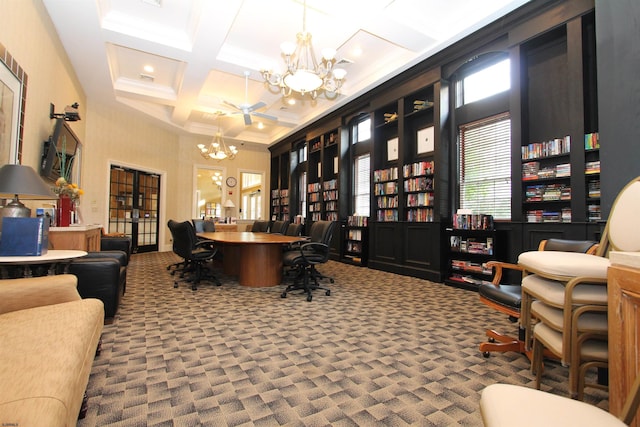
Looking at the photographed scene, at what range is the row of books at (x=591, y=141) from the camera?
334 centimetres

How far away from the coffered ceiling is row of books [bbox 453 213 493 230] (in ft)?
8.77

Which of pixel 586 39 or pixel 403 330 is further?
pixel 586 39

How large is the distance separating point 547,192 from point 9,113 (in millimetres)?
5801

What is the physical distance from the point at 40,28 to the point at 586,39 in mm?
6512

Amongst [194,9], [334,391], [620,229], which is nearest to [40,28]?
[194,9]

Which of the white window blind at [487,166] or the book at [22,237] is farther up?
the white window blind at [487,166]

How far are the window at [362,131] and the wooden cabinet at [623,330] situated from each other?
6.22 metres

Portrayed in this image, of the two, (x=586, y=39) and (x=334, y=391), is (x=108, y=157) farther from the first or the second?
(x=586, y=39)

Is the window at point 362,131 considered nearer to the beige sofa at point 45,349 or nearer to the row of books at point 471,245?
the row of books at point 471,245

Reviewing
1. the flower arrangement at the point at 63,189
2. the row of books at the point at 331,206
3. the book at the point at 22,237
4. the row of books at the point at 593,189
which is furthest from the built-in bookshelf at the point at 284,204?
the book at the point at 22,237

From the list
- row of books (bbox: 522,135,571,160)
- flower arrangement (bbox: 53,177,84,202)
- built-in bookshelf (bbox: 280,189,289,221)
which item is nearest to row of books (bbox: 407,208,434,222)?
row of books (bbox: 522,135,571,160)

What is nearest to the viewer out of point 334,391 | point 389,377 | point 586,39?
point 334,391

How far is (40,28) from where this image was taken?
3.62 m

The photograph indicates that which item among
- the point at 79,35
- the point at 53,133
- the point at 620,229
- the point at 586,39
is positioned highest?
the point at 79,35
